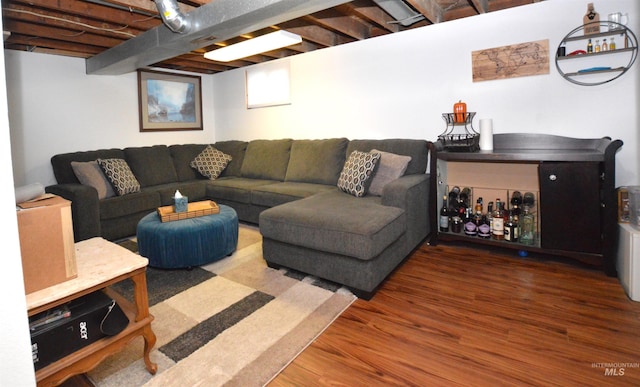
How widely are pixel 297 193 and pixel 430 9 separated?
6.74 feet

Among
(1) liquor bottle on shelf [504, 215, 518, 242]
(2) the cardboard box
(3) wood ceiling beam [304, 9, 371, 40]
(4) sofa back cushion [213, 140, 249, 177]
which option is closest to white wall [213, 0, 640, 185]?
(3) wood ceiling beam [304, 9, 371, 40]

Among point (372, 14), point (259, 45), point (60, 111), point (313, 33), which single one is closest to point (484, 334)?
point (372, 14)

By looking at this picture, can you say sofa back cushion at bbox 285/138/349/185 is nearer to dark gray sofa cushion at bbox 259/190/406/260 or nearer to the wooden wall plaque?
dark gray sofa cushion at bbox 259/190/406/260

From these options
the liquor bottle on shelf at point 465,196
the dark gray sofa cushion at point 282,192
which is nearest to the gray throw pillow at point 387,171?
the dark gray sofa cushion at point 282,192

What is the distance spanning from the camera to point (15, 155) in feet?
11.4

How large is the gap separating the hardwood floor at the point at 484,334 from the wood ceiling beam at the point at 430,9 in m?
2.14

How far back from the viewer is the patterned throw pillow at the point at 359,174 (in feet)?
9.87

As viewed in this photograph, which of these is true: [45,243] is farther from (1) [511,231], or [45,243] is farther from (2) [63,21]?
(1) [511,231]

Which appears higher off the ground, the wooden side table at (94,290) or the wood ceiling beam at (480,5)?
the wood ceiling beam at (480,5)

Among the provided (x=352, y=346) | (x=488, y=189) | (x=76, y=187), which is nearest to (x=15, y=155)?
(x=76, y=187)

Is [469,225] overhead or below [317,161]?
below

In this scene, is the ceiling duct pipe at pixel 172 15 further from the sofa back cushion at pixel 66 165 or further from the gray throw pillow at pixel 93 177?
the sofa back cushion at pixel 66 165

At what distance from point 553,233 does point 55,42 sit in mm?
4821

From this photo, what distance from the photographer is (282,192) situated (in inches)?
138
